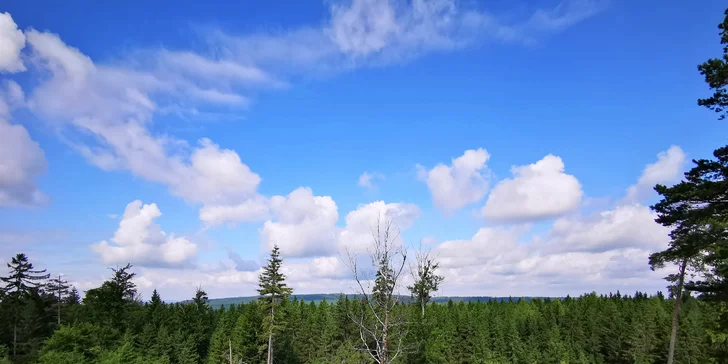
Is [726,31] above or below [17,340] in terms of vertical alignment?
above

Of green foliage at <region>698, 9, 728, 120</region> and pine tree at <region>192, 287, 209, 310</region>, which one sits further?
pine tree at <region>192, 287, 209, 310</region>

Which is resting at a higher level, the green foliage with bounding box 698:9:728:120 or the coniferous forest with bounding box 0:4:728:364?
the green foliage with bounding box 698:9:728:120

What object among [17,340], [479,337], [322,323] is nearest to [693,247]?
[479,337]

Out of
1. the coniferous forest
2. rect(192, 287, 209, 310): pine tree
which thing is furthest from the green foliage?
rect(192, 287, 209, 310): pine tree

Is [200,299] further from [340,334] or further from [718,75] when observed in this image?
[718,75]

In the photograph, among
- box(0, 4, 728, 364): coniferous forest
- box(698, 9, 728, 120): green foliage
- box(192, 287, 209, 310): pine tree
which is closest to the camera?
box(698, 9, 728, 120): green foliage

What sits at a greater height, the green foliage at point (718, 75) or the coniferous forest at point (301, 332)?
Answer: the green foliage at point (718, 75)

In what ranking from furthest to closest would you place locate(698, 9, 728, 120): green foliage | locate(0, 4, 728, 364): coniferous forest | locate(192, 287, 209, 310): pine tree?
locate(192, 287, 209, 310): pine tree < locate(0, 4, 728, 364): coniferous forest < locate(698, 9, 728, 120): green foliage

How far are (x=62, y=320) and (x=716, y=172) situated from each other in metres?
72.6

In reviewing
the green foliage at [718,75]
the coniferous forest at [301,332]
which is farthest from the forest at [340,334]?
the green foliage at [718,75]

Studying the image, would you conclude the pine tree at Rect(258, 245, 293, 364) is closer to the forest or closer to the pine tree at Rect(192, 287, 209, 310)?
the forest

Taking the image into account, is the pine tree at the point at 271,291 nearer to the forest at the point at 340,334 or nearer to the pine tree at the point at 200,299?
the forest at the point at 340,334

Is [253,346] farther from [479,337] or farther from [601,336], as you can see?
[601,336]

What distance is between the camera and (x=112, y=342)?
5119cm
